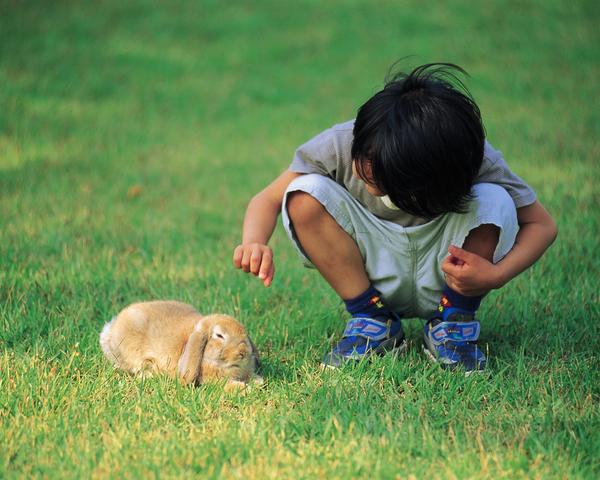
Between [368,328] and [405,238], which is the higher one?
[405,238]

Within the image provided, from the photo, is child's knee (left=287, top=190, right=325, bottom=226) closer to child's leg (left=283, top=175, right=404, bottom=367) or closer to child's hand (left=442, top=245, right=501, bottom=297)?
child's leg (left=283, top=175, right=404, bottom=367)

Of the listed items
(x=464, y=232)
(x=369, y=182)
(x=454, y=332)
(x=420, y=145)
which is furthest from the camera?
(x=454, y=332)

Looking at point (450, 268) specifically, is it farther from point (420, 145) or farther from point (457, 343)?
point (420, 145)

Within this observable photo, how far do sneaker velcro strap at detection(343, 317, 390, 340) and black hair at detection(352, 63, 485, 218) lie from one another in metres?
0.54

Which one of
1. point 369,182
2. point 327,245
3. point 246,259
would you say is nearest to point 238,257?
point 246,259

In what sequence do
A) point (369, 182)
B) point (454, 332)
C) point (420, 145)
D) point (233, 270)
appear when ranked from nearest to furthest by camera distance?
1. point (420, 145)
2. point (369, 182)
3. point (454, 332)
4. point (233, 270)

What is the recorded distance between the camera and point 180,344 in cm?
322

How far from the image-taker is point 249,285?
4246 mm

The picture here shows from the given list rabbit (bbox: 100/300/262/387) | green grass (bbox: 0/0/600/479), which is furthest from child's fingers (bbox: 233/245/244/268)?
green grass (bbox: 0/0/600/479)

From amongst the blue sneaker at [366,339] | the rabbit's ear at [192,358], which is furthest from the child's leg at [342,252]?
the rabbit's ear at [192,358]

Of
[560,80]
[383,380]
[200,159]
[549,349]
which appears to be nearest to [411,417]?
[383,380]

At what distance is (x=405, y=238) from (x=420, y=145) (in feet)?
1.73

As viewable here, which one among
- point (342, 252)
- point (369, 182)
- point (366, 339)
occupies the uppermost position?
point (369, 182)

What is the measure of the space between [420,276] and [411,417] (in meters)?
0.71
